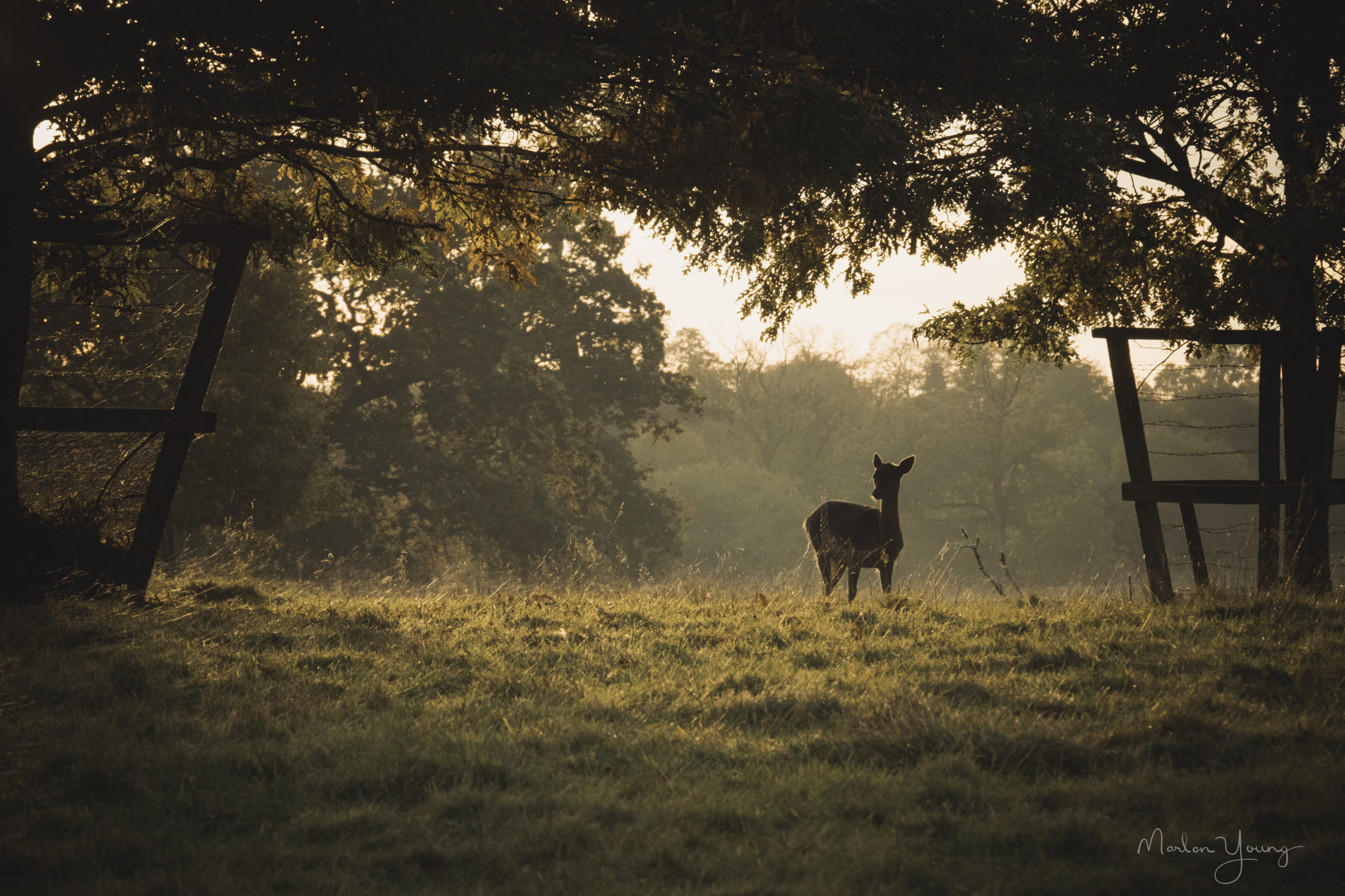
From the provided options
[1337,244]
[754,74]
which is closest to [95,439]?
[754,74]

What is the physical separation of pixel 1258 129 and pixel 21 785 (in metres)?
13.2

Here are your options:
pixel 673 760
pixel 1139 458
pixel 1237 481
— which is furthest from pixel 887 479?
pixel 673 760

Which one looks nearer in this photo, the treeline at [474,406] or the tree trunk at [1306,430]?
the tree trunk at [1306,430]

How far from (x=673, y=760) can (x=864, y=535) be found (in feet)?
21.7

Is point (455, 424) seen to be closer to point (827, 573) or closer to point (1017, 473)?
point (827, 573)

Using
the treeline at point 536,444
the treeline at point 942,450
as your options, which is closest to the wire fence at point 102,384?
the treeline at point 536,444

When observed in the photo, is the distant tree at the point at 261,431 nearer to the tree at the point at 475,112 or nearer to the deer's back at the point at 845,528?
the tree at the point at 475,112

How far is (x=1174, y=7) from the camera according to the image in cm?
916

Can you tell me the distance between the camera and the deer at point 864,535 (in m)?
10.3

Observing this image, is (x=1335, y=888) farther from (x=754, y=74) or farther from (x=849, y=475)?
(x=849, y=475)
